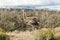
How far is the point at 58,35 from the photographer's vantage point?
2428 centimetres

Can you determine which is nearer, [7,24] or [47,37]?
[47,37]

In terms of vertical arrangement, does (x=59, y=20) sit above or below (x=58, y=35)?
below

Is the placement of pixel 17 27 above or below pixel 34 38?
below

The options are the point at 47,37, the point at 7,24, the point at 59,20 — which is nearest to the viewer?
the point at 47,37

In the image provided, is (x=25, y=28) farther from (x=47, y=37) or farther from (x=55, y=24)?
(x=47, y=37)

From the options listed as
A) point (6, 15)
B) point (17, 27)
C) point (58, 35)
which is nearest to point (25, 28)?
point (17, 27)

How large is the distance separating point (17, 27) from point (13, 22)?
3.78 ft

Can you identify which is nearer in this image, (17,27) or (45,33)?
(45,33)

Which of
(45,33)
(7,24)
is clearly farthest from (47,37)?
(7,24)

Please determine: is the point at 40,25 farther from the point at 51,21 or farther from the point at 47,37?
the point at 47,37

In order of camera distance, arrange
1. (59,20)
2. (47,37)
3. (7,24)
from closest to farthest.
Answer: (47,37), (7,24), (59,20)

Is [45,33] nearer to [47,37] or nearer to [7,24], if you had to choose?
[47,37]

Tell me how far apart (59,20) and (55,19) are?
1.01m

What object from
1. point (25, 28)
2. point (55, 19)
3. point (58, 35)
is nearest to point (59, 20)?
point (55, 19)
